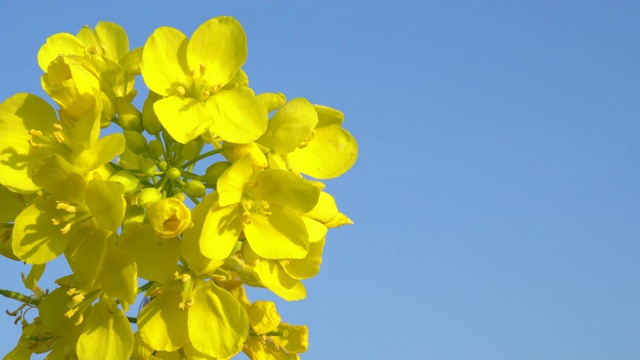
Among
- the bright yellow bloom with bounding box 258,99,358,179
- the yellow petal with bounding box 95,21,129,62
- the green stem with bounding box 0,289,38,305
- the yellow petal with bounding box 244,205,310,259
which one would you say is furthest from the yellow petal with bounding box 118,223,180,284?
the yellow petal with bounding box 95,21,129,62

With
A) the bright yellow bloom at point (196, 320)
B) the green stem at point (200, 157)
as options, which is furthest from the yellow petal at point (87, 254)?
the green stem at point (200, 157)

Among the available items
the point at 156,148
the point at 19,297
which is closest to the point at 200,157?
the point at 156,148

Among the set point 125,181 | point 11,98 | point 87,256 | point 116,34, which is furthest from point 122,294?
point 116,34

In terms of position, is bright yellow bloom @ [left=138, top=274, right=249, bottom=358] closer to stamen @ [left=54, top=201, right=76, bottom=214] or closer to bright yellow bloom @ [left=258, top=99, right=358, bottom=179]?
stamen @ [left=54, top=201, right=76, bottom=214]

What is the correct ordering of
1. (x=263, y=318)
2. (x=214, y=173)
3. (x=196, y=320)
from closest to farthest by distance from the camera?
(x=196, y=320) → (x=214, y=173) → (x=263, y=318)

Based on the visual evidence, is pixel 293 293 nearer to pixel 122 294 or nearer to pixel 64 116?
pixel 122 294

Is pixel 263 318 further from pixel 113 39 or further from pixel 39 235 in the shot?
pixel 113 39
